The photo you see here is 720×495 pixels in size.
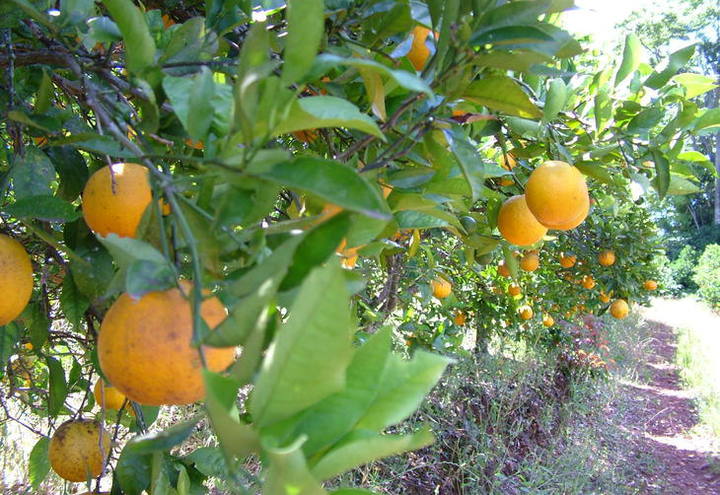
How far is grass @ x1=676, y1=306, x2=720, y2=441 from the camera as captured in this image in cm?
710

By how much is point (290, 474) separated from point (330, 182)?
23 cm

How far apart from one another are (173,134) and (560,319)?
6.94 m

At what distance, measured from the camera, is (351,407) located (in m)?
0.46

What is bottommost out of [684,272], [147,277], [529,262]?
[684,272]

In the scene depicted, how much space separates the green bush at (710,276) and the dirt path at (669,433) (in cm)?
712

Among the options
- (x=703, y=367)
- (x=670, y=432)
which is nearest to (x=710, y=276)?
(x=703, y=367)

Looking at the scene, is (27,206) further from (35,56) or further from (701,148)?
(701,148)

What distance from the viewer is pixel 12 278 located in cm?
78

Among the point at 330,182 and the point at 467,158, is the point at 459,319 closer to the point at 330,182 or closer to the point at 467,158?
the point at 467,158

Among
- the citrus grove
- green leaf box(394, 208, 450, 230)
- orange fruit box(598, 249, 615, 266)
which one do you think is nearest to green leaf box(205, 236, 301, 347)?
the citrus grove

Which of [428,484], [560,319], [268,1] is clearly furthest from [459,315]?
[268,1]

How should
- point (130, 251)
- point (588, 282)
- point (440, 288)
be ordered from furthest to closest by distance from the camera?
point (588, 282) < point (440, 288) < point (130, 251)

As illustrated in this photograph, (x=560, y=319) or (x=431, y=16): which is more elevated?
(x=431, y=16)

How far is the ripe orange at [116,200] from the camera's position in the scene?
743 mm
